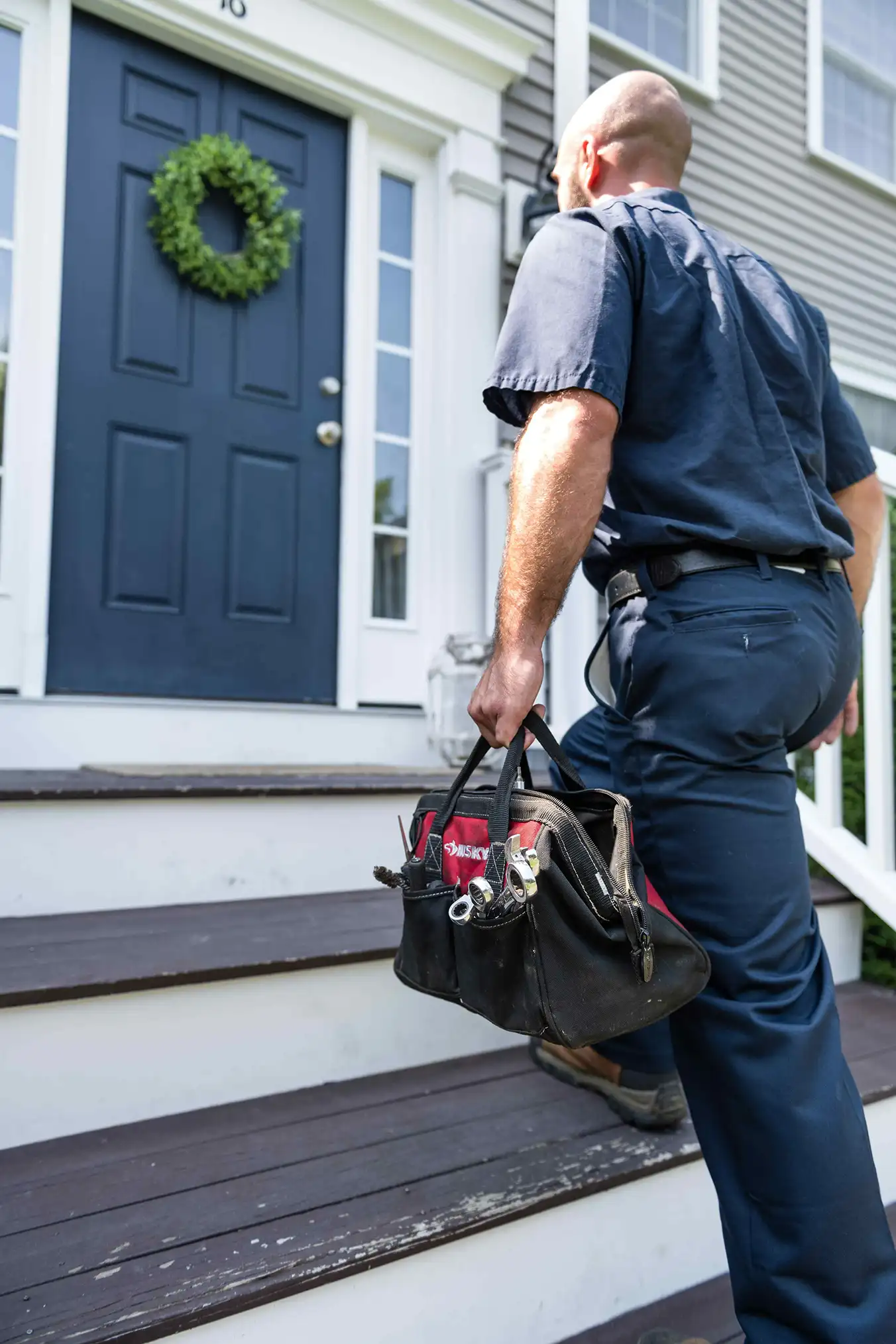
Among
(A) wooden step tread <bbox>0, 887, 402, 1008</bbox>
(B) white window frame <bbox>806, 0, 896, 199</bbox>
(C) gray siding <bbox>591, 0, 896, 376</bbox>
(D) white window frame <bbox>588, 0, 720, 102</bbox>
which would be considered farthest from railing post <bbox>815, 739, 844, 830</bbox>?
(B) white window frame <bbox>806, 0, 896, 199</bbox>

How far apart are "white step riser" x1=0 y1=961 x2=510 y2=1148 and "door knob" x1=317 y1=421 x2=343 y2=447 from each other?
1.98m

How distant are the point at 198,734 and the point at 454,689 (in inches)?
33.7

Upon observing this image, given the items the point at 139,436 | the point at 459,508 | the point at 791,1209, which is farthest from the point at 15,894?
the point at 459,508

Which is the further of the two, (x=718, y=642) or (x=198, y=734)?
(x=198, y=734)

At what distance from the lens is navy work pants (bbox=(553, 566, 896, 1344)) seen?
1012mm

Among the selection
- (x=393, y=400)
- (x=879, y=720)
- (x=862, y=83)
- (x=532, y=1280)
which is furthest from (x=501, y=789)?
(x=862, y=83)

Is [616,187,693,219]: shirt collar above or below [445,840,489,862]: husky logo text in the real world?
above

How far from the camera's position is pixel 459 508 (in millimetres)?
3197

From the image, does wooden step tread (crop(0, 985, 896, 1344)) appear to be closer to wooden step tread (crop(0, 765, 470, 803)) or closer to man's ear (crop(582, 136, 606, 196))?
wooden step tread (crop(0, 765, 470, 803))

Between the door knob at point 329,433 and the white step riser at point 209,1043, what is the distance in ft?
6.50

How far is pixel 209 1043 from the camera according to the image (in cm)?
140

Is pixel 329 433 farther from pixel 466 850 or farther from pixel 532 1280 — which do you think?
pixel 532 1280

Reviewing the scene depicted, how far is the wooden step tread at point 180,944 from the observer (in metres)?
1.32

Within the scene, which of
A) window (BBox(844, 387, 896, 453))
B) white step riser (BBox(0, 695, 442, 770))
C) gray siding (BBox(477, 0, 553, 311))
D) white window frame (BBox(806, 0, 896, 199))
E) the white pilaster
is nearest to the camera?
white step riser (BBox(0, 695, 442, 770))
